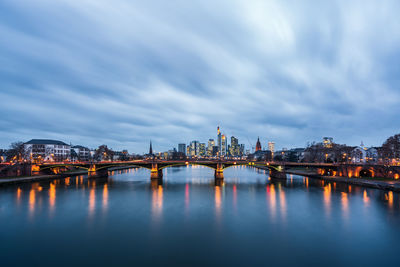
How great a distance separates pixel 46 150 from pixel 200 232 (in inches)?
6192

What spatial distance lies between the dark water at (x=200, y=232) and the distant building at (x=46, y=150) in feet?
362

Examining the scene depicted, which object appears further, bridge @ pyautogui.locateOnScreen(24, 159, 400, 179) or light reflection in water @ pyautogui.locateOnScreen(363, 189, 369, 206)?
bridge @ pyautogui.locateOnScreen(24, 159, 400, 179)

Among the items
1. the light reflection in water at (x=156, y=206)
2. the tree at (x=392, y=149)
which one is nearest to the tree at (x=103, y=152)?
the light reflection in water at (x=156, y=206)

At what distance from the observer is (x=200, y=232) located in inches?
1129

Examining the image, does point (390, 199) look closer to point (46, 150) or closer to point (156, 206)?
point (156, 206)

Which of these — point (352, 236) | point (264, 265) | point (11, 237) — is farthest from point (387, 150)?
point (11, 237)

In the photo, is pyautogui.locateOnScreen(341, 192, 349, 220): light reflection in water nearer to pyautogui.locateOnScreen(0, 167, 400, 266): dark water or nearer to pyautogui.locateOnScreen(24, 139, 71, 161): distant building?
pyautogui.locateOnScreen(0, 167, 400, 266): dark water

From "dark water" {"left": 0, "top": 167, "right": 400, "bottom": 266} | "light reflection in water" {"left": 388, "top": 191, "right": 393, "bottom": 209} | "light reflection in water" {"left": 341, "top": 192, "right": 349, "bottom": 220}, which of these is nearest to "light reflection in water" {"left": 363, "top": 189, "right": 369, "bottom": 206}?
"dark water" {"left": 0, "top": 167, "right": 400, "bottom": 266}

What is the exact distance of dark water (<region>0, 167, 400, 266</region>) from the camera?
21.3m

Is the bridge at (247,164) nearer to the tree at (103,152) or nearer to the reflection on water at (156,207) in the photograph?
the reflection on water at (156,207)

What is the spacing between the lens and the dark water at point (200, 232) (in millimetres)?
21344

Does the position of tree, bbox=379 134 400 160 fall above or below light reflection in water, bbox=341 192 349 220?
above

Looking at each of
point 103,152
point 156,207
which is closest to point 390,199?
point 156,207

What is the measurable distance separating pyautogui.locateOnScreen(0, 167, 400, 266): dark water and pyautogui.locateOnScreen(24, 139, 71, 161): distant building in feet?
362
